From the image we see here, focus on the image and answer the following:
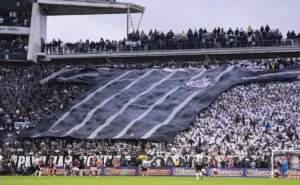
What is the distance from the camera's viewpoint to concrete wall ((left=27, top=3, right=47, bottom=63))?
279 feet

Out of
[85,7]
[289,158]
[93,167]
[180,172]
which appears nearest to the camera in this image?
[289,158]

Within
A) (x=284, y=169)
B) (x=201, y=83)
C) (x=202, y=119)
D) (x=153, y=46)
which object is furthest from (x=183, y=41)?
(x=284, y=169)

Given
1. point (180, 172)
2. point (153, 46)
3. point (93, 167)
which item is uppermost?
point (153, 46)

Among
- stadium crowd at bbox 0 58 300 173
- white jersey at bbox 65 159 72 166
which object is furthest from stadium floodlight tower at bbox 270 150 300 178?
white jersey at bbox 65 159 72 166

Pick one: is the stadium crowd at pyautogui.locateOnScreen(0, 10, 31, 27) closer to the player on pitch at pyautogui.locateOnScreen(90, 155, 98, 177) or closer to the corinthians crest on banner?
A: the corinthians crest on banner

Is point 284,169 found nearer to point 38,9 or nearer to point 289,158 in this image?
point 289,158

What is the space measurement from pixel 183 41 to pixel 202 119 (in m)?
16.6

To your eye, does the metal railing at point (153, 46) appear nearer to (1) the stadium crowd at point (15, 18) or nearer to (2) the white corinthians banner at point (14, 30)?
(2) the white corinthians banner at point (14, 30)

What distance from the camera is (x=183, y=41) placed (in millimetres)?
83312

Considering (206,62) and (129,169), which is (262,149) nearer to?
(129,169)

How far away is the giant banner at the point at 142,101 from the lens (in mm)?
69312

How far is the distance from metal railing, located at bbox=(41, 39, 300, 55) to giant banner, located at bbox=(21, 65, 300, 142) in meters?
4.91

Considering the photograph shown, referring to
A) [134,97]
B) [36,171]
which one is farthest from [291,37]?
[36,171]

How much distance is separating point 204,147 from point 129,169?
7.03m
